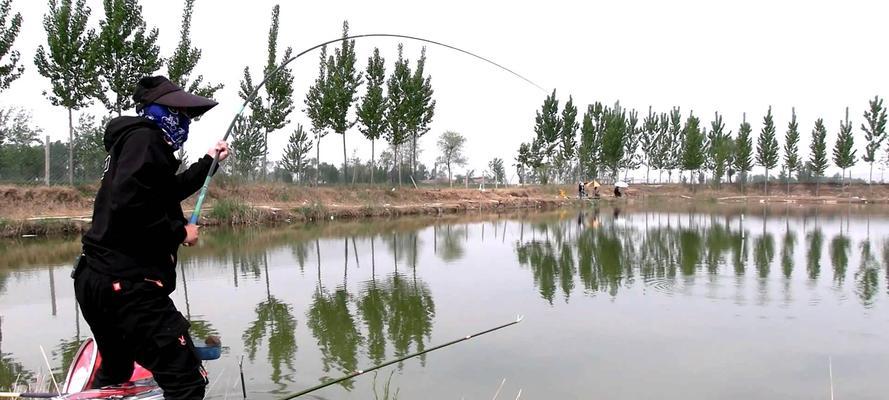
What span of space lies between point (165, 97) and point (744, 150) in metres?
50.9

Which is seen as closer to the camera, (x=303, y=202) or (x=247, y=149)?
(x=303, y=202)

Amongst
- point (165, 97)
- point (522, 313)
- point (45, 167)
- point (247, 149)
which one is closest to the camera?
point (165, 97)

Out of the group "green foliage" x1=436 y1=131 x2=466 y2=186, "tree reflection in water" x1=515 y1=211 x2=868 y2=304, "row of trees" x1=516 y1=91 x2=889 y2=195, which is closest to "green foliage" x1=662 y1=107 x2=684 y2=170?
"row of trees" x1=516 y1=91 x2=889 y2=195

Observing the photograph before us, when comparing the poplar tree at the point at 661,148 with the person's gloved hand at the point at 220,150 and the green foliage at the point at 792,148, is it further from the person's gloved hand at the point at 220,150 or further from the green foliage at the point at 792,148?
the person's gloved hand at the point at 220,150

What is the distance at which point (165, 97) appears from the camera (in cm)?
210

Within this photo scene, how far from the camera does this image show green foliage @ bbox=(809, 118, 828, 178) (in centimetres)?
4266

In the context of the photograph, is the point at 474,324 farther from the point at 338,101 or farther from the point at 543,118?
the point at 543,118

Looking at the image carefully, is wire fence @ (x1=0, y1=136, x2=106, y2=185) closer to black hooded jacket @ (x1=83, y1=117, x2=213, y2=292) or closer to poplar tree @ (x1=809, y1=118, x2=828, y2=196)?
black hooded jacket @ (x1=83, y1=117, x2=213, y2=292)

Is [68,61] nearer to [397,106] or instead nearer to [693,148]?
[397,106]

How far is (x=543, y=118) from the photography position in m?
40.4

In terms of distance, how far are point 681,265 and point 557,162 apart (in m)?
33.4

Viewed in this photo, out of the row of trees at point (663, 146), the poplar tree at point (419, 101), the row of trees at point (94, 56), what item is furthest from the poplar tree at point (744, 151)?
the row of trees at point (94, 56)

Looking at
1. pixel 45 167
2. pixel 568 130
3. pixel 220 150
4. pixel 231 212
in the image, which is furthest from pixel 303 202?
pixel 568 130

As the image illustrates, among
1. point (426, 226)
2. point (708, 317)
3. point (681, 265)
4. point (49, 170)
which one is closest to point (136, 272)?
point (708, 317)
